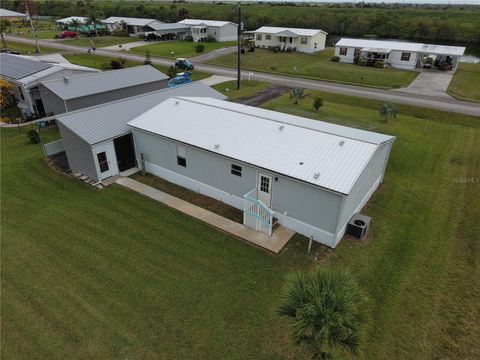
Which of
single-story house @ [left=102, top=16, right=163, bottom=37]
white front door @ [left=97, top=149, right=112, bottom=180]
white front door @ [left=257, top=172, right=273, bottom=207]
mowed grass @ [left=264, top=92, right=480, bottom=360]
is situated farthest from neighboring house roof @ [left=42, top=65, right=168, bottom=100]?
single-story house @ [left=102, top=16, right=163, bottom=37]

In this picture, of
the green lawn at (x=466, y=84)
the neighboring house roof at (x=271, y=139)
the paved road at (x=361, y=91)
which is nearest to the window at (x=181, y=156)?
the neighboring house roof at (x=271, y=139)

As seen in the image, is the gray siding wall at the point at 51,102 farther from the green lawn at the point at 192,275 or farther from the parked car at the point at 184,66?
the parked car at the point at 184,66

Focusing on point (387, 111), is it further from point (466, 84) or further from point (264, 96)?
point (466, 84)

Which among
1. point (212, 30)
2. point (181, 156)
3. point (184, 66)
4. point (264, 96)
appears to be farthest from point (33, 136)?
point (212, 30)

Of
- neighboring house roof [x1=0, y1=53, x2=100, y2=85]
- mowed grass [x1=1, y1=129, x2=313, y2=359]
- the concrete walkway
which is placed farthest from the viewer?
neighboring house roof [x1=0, y1=53, x2=100, y2=85]

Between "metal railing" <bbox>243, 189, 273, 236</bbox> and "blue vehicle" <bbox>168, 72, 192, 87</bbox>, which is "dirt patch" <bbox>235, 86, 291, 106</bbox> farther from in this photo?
"metal railing" <bbox>243, 189, 273, 236</bbox>
